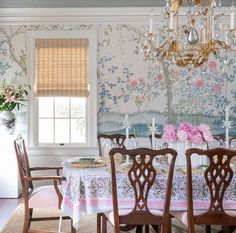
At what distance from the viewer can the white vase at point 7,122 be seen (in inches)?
222

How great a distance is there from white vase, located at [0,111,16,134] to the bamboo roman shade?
577 mm

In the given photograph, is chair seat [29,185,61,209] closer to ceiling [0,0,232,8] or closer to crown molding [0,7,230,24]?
crown molding [0,7,230,24]

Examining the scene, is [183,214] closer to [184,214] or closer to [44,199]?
[184,214]

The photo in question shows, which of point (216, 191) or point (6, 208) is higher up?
point (216, 191)

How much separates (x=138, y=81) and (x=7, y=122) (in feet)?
6.27

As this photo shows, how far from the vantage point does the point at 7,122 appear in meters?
5.64

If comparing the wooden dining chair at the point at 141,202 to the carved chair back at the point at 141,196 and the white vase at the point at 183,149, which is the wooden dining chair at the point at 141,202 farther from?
the white vase at the point at 183,149

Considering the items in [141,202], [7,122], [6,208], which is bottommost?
[6,208]

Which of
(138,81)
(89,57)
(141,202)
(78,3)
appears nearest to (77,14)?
(78,3)

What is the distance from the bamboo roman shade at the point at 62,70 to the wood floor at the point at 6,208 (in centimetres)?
157

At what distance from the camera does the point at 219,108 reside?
19.8 feet

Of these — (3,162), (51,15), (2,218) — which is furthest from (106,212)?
(51,15)

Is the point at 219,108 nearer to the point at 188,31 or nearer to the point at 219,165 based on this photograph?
the point at 188,31

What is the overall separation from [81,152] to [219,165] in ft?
10.4
